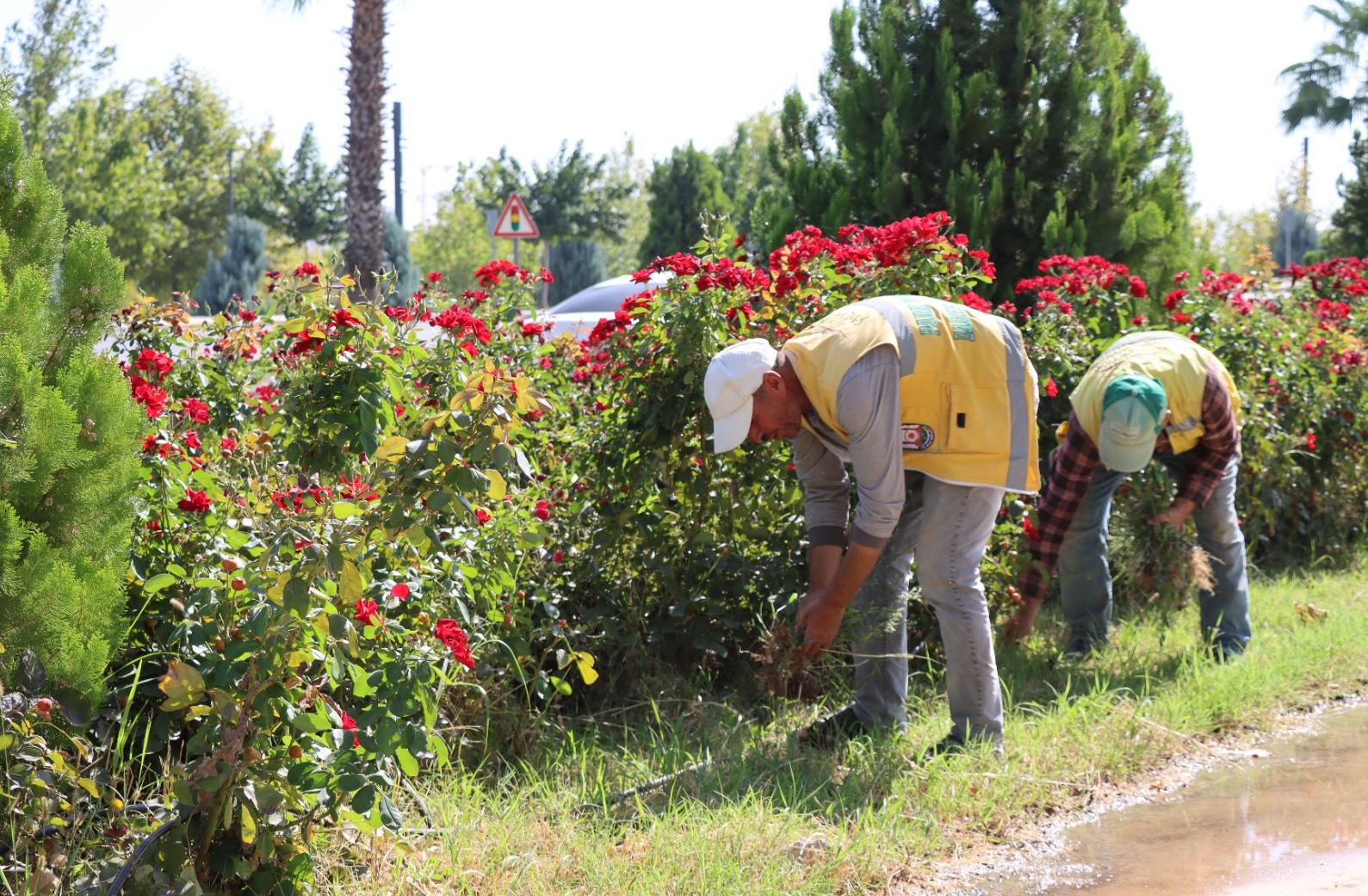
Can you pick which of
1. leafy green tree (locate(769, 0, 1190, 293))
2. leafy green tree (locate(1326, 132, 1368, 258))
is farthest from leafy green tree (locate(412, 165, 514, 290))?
leafy green tree (locate(769, 0, 1190, 293))

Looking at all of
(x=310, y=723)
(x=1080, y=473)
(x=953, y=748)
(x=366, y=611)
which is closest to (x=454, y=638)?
(x=366, y=611)

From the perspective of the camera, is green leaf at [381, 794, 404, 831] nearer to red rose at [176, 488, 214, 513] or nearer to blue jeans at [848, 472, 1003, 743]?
red rose at [176, 488, 214, 513]

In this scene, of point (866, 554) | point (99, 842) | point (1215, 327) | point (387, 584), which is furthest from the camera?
point (1215, 327)

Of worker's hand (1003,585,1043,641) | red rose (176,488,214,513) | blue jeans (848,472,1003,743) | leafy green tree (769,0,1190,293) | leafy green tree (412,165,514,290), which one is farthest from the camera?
leafy green tree (412,165,514,290)

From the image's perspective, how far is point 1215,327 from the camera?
669 centimetres

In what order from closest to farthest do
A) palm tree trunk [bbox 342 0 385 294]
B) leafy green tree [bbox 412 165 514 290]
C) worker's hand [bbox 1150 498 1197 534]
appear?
worker's hand [bbox 1150 498 1197 534] → palm tree trunk [bbox 342 0 385 294] → leafy green tree [bbox 412 165 514 290]

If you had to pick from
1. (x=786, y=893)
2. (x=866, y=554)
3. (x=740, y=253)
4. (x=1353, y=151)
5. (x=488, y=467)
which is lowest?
(x=786, y=893)

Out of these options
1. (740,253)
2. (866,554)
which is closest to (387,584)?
(866,554)

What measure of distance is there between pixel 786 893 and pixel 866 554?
0.96m

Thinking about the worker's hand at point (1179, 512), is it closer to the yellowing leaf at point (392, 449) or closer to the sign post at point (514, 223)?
the yellowing leaf at point (392, 449)

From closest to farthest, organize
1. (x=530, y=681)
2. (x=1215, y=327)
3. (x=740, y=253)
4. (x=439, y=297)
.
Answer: (x=530, y=681)
(x=439, y=297)
(x=740, y=253)
(x=1215, y=327)

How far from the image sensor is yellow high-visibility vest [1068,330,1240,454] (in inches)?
190

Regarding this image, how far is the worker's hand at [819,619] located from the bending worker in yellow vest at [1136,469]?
4.81 ft

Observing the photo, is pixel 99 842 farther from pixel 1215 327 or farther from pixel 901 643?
pixel 1215 327
